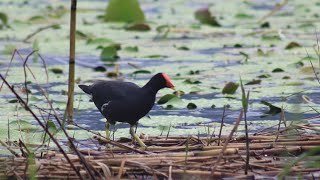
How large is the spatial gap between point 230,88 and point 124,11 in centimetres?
472

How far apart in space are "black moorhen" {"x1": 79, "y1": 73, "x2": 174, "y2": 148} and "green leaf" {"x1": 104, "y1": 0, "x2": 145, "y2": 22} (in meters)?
6.25

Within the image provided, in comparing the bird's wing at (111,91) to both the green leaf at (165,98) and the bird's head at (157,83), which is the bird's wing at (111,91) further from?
the green leaf at (165,98)

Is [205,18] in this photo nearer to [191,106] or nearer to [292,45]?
[292,45]

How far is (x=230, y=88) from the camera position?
820 centimetres

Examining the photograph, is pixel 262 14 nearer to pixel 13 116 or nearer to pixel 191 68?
pixel 191 68

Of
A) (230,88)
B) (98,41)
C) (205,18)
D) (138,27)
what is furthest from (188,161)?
(205,18)

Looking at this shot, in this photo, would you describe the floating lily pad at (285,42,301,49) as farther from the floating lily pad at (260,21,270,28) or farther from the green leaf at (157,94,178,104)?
the green leaf at (157,94,178,104)

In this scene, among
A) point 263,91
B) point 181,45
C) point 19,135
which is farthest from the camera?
point 181,45

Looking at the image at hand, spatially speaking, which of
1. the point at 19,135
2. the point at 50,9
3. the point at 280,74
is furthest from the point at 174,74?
the point at 50,9

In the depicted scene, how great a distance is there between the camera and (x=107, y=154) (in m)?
5.16

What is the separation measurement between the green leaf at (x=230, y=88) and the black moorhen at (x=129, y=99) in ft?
6.66

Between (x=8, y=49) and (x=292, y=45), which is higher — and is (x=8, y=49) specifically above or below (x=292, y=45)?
below

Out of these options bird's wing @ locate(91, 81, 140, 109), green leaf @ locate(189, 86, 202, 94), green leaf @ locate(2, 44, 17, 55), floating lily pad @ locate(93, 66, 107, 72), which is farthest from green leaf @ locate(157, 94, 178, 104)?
green leaf @ locate(2, 44, 17, 55)

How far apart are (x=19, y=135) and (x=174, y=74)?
321cm
